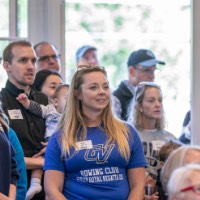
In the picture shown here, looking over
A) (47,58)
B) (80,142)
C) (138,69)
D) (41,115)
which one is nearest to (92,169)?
(80,142)

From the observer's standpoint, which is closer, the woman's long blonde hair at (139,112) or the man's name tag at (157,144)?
the man's name tag at (157,144)

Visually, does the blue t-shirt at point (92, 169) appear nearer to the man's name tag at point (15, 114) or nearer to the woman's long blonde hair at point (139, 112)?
the man's name tag at point (15, 114)

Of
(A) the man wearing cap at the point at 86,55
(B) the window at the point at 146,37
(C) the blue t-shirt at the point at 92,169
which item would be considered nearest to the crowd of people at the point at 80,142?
(C) the blue t-shirt at the point at 92,169

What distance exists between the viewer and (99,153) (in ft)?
10.1

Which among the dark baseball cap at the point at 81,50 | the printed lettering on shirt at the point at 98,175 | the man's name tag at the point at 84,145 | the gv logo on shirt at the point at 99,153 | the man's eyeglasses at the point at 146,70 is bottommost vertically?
the printed lettering on shirt at the point at 98,175

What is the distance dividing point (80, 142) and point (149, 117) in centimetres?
96

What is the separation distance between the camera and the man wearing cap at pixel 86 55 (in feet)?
15.9

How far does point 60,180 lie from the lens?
311 centimetres

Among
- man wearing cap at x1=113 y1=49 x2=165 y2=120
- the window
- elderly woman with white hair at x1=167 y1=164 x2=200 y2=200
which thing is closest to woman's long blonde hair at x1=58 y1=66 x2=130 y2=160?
elderly woman with white hair at x1=167 y1=164 x2=200 y2=200

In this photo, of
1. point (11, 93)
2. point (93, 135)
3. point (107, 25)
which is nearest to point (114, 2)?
point (107, 25)

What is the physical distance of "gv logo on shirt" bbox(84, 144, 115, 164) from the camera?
307 centimetres

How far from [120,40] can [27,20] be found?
91 centimetres

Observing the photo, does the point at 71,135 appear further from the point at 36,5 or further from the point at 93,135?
the point at 36,5

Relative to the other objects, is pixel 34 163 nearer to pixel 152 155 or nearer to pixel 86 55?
pixel 152 155
